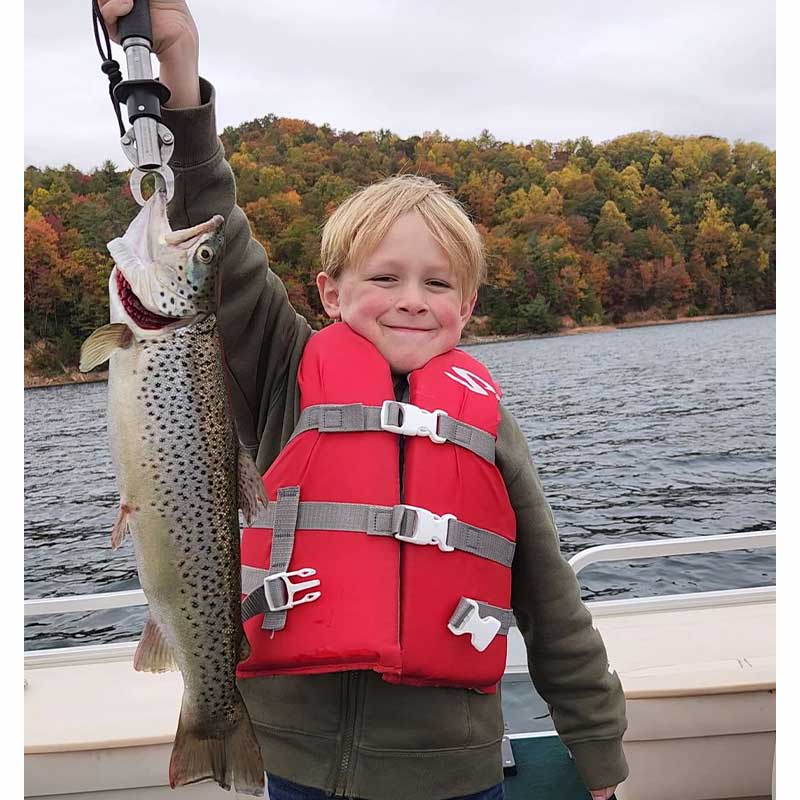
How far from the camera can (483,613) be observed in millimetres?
2188

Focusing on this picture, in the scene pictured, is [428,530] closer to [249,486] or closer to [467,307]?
[249,486]

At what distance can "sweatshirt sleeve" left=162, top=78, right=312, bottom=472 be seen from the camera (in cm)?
200

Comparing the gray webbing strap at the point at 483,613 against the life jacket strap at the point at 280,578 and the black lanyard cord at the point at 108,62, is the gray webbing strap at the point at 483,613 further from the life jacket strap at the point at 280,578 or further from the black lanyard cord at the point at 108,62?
the black lanyard cord at the point at 108,62

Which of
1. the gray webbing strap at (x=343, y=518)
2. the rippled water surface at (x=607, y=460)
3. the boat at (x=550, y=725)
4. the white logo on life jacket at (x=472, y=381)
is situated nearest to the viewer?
the gray webbing strap at (x=343, y=518)

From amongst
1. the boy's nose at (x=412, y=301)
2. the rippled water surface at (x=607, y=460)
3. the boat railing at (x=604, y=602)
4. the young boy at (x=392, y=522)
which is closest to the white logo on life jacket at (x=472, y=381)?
the young boy at (x=392, y=522)

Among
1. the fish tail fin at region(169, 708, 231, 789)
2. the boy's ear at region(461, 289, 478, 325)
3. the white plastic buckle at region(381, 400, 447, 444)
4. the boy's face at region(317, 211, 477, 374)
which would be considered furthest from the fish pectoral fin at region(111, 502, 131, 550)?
the boy's ear at region(461, 289, 478, 325)

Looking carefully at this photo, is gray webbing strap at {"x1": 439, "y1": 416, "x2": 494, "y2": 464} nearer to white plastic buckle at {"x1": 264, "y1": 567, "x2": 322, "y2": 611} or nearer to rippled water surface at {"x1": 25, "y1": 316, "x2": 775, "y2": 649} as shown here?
white plastic buckle at {"x1": 264, "y1": 567, "x2": 322, "y2": 611}

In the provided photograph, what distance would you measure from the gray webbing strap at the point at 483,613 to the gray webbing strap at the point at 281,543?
0.41m

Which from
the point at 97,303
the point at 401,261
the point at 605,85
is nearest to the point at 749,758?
the point at 401,261

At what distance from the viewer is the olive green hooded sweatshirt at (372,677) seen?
202 cm

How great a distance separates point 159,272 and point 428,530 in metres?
0.88

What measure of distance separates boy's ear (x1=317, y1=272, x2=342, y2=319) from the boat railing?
7.54ft
